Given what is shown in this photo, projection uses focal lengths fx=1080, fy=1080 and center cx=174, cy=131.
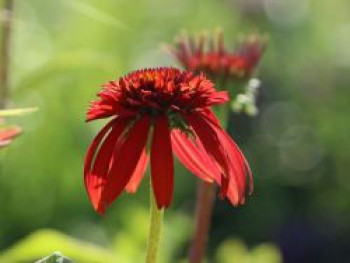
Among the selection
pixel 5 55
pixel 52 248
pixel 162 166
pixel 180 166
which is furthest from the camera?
pixel 180 166

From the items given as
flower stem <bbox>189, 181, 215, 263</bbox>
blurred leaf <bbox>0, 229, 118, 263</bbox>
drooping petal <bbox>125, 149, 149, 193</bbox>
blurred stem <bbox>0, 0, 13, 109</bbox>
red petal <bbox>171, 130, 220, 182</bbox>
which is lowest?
blurred leaf <bbox>0, 229, 118, 263</bbox>

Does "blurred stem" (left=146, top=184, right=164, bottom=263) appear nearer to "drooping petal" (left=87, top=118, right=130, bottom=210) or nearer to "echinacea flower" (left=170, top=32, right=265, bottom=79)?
"drooping petal" (left=87, top=118, right=130, bottom=210)

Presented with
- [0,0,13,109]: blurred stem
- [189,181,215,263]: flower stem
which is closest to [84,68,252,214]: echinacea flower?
[189,181,215,263]: flower stem

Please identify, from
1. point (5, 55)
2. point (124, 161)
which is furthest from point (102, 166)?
point (5, 55)

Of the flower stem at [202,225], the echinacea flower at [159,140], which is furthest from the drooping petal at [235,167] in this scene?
the flower stem at [202,225]

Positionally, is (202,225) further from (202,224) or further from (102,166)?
(102,166)

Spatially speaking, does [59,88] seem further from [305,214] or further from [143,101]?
[143,101]

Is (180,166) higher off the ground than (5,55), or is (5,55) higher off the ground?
(5,55)

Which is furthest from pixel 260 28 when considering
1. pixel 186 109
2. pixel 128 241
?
pixel 186 109
